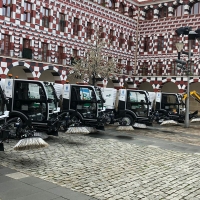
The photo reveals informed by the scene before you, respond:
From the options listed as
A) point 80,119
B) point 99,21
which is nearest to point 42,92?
point 80,119

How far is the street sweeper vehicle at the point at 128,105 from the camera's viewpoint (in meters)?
15.7

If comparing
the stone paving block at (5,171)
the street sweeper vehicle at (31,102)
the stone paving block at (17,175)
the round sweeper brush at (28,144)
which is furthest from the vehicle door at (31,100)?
the stone paving block at (17,175)

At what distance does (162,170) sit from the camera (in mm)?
7586

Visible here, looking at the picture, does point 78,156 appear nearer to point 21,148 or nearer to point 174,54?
point 21,148

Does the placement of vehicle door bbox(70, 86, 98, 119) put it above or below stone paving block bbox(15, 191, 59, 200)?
above

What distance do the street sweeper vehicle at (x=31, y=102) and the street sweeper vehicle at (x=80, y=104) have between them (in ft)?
6.07

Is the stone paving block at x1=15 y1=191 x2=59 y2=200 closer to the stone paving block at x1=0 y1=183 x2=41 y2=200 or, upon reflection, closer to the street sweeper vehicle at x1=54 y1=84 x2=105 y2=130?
the stone paving block at x1=0 y1=183 x2=41 y2=200

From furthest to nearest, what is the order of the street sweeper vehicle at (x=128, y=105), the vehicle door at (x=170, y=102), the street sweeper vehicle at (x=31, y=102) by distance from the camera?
1. the vehicle door at (x=170, y=102)
2. the street sweeper vehicle at (x=128, y=105)
3. the street sweeper vehicle at (x=31, y=102)

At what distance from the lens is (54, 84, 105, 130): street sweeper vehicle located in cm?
1299

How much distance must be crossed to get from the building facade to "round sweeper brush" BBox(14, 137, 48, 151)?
606 inches

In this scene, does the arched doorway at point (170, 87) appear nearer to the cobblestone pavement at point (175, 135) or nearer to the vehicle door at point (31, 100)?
the cobblestone pavement at point (175, 135)

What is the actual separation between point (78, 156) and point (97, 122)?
4729 mm

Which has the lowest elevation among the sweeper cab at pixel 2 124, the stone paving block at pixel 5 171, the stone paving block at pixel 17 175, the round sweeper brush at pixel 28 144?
the stone paving block at pixel 17 175

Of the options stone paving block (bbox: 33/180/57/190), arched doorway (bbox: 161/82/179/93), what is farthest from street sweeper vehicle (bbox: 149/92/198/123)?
arched doorway (bbox: 161/82/179/93)
